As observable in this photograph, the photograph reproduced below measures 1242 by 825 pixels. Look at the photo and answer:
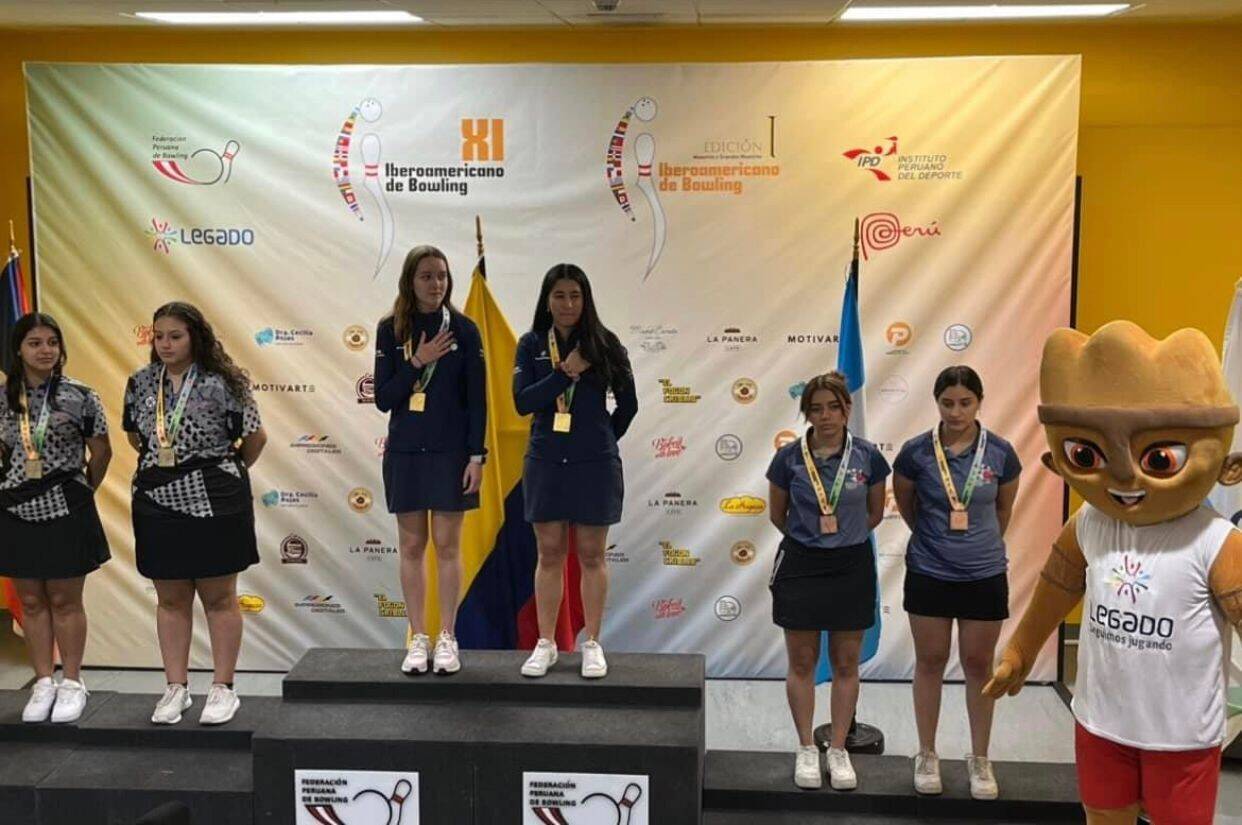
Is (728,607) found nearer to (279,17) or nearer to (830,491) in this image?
(830,491)

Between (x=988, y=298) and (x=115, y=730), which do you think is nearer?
(x=115, y=730)

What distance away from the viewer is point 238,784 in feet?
12.2

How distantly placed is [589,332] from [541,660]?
1.13m

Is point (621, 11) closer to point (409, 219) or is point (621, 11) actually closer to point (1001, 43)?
point (409, 219)

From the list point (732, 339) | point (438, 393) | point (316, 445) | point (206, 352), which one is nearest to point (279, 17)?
point (316, 445)

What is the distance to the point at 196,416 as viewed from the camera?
149 inches

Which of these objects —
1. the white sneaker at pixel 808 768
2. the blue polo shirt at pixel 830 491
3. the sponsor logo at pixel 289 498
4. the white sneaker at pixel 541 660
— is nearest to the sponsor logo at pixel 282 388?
the sponsor logo at pixel 289 498

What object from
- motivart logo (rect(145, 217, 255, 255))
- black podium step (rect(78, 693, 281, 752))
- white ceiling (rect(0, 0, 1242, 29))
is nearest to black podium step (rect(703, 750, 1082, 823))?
black podium step (rect(78, 693, 281, 752))

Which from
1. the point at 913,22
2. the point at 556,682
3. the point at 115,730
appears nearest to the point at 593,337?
the point at 556,682

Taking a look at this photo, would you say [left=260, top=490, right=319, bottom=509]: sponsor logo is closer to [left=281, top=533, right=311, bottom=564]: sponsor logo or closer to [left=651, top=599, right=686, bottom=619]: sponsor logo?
[left=281, top=533, right=311, bottom=564]: sponsor logo

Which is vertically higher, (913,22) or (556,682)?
(913,22)

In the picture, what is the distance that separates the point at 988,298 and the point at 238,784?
11.6 ft

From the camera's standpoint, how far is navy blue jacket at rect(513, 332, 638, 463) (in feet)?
12.4

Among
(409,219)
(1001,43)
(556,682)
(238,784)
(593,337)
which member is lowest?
(238,784)
